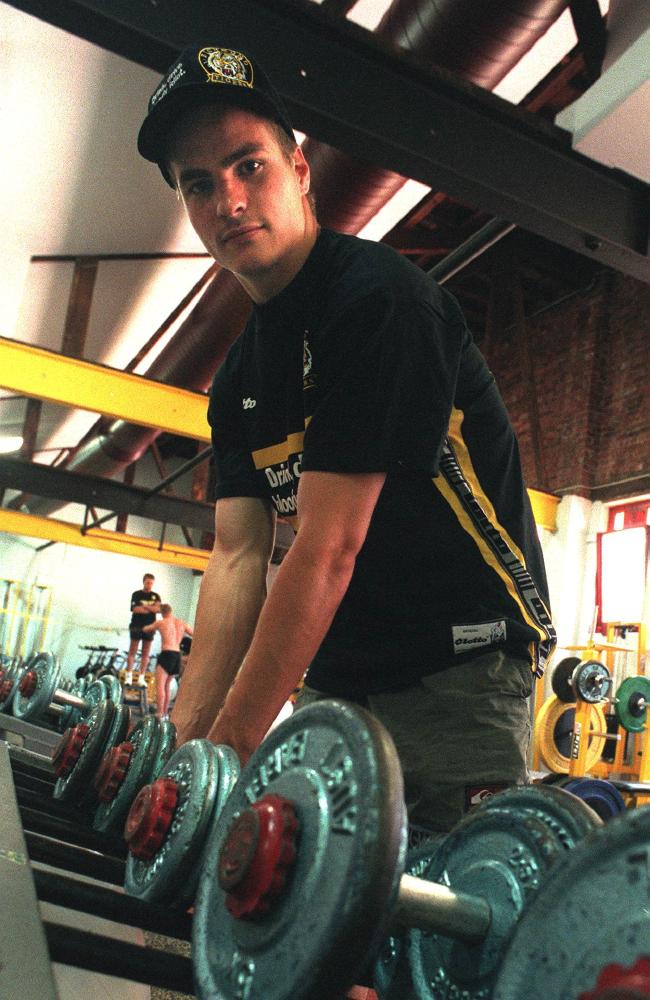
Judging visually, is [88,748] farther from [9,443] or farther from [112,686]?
[9,443]

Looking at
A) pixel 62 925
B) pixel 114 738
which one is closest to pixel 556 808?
pixel 62 925

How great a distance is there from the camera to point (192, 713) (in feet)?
4.63

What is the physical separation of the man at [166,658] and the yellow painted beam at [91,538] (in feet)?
4.29

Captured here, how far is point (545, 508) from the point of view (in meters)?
7.70

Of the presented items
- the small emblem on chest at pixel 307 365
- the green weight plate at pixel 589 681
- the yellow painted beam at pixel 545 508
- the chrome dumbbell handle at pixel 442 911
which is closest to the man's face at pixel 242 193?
the small emblem on chest at pixel 307 365

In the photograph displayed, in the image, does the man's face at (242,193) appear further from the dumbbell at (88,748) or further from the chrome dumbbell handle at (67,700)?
the chrome dumbbell handle at (67,700)

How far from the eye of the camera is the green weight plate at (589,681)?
230 inches

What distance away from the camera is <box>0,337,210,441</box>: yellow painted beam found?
4.82m

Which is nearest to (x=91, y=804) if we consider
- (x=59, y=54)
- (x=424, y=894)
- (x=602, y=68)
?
(x=424, y=894)

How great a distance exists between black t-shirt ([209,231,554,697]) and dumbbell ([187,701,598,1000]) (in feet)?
1.19

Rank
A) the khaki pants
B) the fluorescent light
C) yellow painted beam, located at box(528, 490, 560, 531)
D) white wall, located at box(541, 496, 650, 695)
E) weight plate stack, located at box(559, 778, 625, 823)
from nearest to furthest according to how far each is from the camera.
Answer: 1. the khaki pants
2. weight plate stack, located at box(559, 778, 625, 823)
3. yellow painted beam, located at box(528, 490, 560, 531)
4. white wall, located at box(541, 496, 650, 695)
5. the fluorescent light

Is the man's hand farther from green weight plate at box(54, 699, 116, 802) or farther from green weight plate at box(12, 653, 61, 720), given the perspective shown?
green weight plate at box(12, 653, 61, 720)

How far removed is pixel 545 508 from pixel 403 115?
549cm

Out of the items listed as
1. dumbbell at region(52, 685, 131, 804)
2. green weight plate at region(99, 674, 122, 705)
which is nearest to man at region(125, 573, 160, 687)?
green weight plate at region(99, 674, 122, 705)
